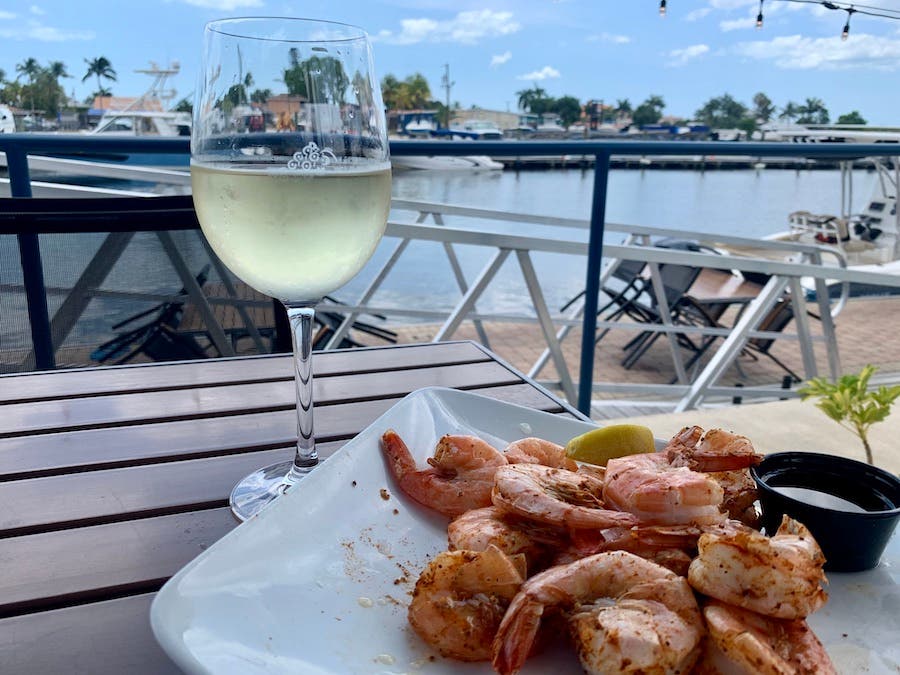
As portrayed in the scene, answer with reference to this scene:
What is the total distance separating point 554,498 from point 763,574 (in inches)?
6.6

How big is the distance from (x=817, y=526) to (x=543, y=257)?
1197 centimetres

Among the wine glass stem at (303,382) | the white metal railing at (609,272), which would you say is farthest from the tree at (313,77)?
the white metal railing at (609,272)

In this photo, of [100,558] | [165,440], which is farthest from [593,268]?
[100,558]

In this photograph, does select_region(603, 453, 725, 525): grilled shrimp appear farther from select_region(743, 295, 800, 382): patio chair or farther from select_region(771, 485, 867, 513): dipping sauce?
select_region(743, 295, 800, 382): patio chair

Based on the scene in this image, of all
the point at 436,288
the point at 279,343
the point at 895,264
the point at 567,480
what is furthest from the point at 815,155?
the point at 895,264

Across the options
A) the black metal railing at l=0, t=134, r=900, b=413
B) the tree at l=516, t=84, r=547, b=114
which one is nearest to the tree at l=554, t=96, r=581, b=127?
the tree at l=516, t=84, r=547, b=114

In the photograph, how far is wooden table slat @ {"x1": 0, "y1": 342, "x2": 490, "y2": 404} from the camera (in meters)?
1.13

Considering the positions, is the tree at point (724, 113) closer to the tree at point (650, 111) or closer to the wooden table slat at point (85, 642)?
the tree at point (650, 111)

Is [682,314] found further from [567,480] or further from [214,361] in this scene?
[567,480]

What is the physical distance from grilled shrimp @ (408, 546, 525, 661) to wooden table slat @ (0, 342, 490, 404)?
75 cm

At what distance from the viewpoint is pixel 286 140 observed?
679 mm

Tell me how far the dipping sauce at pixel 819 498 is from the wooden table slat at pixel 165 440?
1.49 feet

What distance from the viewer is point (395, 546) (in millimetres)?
643

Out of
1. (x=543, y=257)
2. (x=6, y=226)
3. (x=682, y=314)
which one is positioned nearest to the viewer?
(x=6, y=226)
